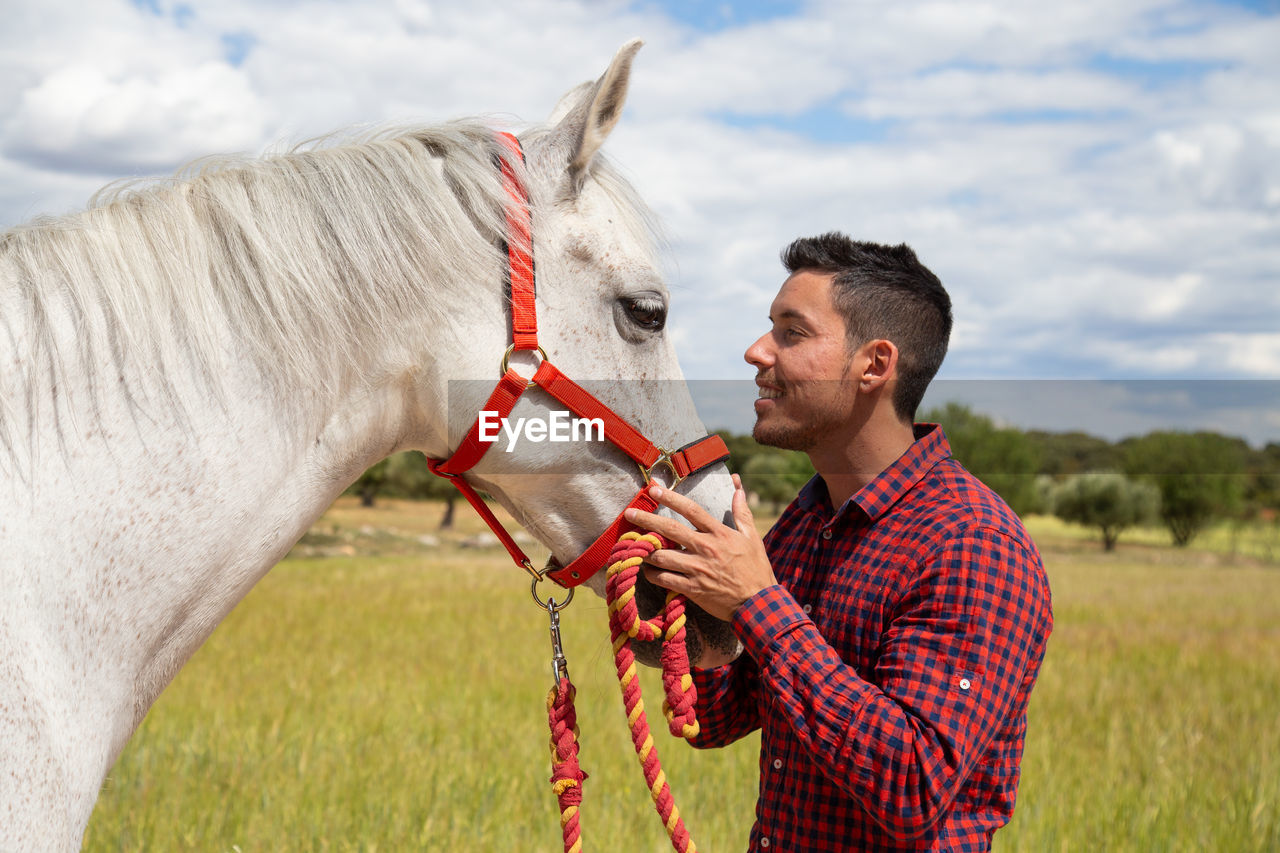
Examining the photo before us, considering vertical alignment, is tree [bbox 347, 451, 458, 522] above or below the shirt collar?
below

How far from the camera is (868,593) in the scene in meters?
1.89

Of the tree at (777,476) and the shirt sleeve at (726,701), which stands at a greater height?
the shirt sleeve at (726,701)

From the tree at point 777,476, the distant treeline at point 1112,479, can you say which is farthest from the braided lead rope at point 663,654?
the distant treeline at point 1112,479

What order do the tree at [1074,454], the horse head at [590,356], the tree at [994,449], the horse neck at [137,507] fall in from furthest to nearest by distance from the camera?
1. the tree at [994,449]
2. the tree at [1074,454]
3. the horse head at [590,356]
4. the horse neck at [137,507]

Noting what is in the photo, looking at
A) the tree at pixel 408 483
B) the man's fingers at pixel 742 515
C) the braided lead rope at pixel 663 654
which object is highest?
the man's fingers at pixel 742 515

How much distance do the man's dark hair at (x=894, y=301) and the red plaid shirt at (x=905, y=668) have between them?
171 mm

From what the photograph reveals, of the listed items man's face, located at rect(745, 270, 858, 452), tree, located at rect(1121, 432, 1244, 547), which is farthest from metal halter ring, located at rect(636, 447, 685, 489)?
tree, located at rect(1121, 432, 1244, 547)

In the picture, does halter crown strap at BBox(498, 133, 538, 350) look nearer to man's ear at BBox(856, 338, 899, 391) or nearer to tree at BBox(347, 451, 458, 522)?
man's ear at BBox(856, 338, 899, 391)

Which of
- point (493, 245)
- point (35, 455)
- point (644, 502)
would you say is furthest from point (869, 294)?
point (35, 455)

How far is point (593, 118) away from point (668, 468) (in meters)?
0.83

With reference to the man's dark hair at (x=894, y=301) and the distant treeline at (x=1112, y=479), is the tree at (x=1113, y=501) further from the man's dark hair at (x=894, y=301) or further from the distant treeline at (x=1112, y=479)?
the man's dark hair at (x=894, y=301)

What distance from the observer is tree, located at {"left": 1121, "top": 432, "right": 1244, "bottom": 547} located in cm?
4025

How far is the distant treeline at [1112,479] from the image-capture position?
3616 centimetres

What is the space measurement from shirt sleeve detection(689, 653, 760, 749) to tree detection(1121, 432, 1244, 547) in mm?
42338
